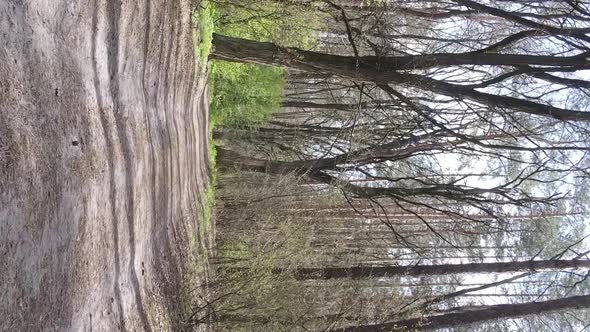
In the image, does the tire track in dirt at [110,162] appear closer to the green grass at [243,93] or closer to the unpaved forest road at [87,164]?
the unpaved forest road at [87,164]

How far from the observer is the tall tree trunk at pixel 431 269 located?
9797 mm

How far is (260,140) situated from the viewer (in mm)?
16328

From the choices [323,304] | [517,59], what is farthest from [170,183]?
[517,59]

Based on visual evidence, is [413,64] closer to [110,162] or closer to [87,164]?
[110,162]

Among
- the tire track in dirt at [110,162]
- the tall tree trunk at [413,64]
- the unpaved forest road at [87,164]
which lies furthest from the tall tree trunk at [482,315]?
the tire track in dirt at [110,162]

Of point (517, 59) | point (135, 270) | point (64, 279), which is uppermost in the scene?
point (517, 59)

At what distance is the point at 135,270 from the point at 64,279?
1973 millimetres

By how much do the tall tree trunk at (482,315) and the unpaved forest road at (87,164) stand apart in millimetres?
3264

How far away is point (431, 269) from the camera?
10.6 metres

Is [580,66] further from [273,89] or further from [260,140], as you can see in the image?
[260,140]

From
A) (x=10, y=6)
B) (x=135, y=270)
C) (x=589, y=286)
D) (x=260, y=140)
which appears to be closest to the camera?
(x=10, y=6)

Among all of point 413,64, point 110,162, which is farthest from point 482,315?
point 110,162

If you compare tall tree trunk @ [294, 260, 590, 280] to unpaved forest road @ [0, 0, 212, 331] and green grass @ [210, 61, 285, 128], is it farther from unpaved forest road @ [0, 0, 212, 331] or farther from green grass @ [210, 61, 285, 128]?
green grass @ [210, 61, 285, 128]

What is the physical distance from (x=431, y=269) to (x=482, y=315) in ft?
4.66
